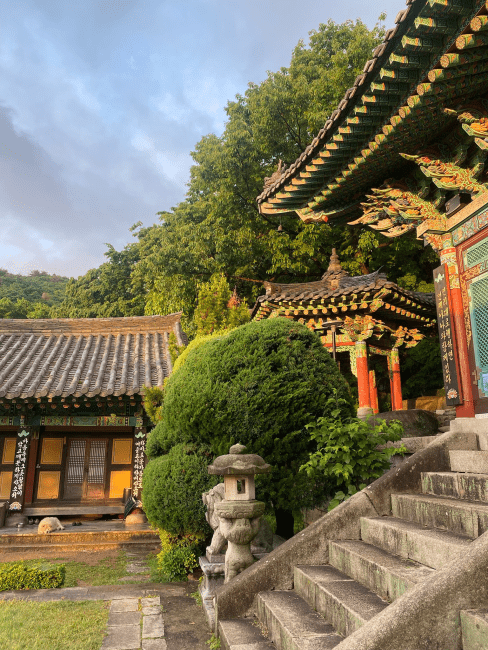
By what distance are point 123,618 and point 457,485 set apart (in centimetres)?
347

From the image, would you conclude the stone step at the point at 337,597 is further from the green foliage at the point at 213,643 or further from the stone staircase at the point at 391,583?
the green foliage at the point at 213,643

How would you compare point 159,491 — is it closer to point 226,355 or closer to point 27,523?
point 226,355

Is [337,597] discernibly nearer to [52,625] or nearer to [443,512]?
[443,512]

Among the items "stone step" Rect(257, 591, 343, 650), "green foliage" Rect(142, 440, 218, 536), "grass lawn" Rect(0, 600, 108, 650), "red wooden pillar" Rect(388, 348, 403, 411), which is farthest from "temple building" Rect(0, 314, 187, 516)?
"stone step" Rect(257, 591, 343, 650)

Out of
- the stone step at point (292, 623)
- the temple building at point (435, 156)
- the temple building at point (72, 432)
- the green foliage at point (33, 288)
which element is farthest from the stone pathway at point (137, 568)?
the green foliage at point (33, 288)

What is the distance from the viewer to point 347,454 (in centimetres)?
503

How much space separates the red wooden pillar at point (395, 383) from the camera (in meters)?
12.8

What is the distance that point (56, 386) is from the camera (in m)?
10.6

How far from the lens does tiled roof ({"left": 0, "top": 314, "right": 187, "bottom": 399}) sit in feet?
34.9

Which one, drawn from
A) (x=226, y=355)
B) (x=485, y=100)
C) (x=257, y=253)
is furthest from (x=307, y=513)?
(x=257, y=253)

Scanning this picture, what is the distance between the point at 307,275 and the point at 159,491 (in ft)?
49.9

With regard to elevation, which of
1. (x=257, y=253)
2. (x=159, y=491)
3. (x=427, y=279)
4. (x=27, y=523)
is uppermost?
(x=257, y=253)

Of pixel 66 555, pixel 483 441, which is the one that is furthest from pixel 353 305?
pixel 66 555

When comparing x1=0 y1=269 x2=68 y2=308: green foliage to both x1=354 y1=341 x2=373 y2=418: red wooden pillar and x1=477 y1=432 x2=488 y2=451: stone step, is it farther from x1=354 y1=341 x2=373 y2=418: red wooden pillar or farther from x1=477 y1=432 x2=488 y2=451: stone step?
x1=477 y1=432 x2=488 y2=451: stone step
